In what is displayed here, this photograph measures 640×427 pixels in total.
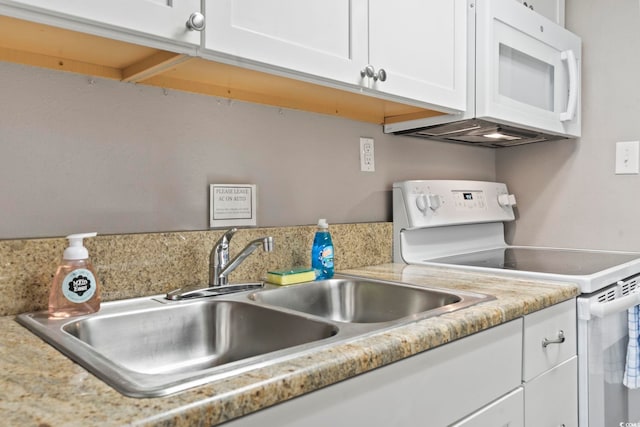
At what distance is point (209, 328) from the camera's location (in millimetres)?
1056

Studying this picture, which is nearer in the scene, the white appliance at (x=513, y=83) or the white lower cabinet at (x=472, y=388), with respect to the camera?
the white lower cabinet at (x=472, y=388)

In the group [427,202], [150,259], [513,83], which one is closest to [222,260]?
[150,259]

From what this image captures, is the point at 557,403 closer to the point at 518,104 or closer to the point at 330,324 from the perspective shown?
the point at 330,324

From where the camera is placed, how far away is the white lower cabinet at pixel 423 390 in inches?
26.0

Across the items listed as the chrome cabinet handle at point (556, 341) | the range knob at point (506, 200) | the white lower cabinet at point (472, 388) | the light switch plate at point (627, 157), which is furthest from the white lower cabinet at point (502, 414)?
the light switch plate at point (627, 157)

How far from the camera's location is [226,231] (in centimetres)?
125

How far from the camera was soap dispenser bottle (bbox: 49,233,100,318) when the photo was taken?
0.90 metres

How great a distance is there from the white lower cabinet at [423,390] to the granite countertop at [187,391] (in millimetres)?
24

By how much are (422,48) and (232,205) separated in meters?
0.72

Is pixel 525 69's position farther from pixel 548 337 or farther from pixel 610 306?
Result: pixel 548 337

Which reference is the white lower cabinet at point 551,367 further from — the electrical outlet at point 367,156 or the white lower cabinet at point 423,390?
the electrical outlet at point 367,156

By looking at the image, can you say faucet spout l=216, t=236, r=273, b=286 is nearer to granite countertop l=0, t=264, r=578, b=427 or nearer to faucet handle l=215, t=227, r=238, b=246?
faucet handle l=215, t=227, r=238, b=246

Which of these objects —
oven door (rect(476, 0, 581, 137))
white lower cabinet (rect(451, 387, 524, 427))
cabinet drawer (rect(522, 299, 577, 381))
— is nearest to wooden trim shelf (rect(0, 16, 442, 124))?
oven door (rect(476, 0, 581, 137))

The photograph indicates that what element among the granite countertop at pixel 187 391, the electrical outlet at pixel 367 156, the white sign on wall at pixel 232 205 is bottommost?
the granite countertop at pixel 187 391
